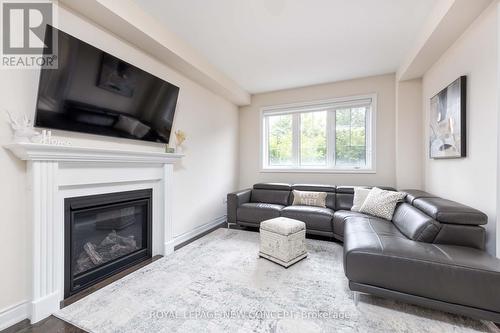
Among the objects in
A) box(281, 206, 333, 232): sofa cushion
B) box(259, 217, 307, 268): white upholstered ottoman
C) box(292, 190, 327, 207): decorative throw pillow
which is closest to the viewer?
box(259, 217, 307, 268): white upholstered ottoman

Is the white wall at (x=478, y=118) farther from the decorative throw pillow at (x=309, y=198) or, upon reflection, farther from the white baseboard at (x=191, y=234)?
the white baseboard at (x=191, y=234)

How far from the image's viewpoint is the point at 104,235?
229 cm

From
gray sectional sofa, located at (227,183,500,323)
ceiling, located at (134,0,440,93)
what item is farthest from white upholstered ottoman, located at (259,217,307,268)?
ceiling, located at (134,0,440,93)

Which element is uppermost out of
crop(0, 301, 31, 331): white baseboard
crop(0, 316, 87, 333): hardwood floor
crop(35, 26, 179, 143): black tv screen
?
crop(35, 26, 179, 143): black tv screen

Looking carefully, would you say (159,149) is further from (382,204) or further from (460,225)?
(460,225)

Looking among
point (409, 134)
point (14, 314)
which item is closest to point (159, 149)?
point (14, 314)

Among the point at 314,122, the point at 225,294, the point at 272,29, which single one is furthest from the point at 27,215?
the point at 314,122

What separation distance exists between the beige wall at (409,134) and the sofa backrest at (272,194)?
1.79 meters

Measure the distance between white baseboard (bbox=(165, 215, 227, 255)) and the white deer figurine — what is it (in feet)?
5.63

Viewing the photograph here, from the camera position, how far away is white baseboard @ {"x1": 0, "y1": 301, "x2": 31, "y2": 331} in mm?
1527

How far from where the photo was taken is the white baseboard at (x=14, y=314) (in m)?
1.53

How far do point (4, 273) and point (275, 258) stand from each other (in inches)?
87.9

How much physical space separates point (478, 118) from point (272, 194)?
2.79 metres

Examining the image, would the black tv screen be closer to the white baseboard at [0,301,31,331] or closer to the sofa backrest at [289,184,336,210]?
the white baseboard at [0,301,31,331]
